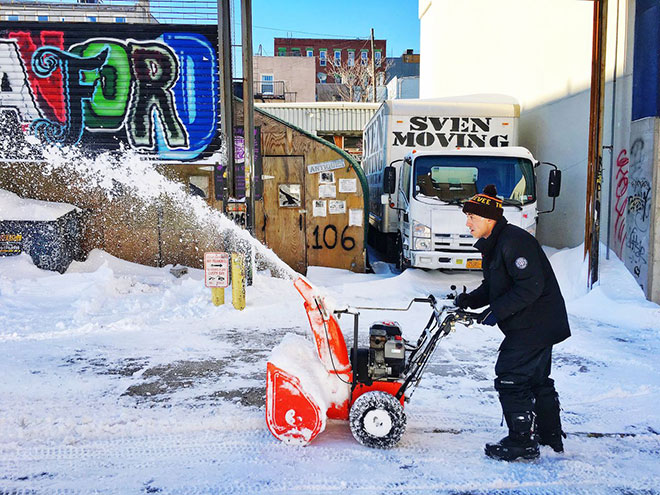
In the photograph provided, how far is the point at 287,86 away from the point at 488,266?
124 ft

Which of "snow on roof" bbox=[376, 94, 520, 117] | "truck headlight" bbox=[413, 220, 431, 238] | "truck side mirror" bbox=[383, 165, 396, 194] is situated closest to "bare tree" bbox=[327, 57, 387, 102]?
"snow on roof" bbox=[376, 94, 520, 117]

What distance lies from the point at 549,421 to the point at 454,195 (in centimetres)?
653

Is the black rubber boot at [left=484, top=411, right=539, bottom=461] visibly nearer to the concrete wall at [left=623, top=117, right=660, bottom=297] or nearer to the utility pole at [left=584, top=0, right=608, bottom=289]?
the concrete wall at [left=623, top=117, right=660, bottom=297]

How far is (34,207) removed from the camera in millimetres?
9555

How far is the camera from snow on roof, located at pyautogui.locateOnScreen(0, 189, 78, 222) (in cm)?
935

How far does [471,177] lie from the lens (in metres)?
9.91

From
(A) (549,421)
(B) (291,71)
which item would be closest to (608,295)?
(A) (549,421)

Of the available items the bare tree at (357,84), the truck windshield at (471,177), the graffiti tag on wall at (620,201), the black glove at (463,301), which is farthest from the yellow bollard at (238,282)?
the bare tree at (357,84)

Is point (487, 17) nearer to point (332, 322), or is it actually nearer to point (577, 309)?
point (577, 309)

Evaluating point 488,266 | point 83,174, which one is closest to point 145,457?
point 488,266

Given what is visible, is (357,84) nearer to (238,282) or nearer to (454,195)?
(454,195)

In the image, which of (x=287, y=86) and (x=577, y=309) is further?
(x=287, y=86)

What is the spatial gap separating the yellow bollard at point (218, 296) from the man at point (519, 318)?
493 cm

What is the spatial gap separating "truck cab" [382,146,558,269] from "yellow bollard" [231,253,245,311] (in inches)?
134
